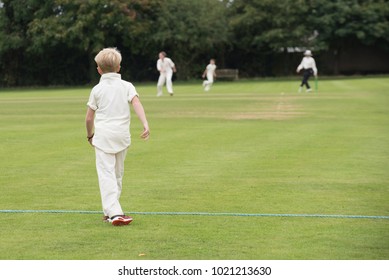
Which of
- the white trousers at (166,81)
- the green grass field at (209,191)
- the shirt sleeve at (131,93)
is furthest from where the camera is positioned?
the white trousers at (166,81)

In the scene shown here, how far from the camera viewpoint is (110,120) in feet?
29.7

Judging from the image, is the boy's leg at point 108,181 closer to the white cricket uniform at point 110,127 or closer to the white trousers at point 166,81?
the white cricket uniform at point 110,127

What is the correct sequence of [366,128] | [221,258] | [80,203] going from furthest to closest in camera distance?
1. [366,128]
2. [80,203]
3. [221,258]

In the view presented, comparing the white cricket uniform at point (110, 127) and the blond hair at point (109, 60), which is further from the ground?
the blond hair at point (109, 60)

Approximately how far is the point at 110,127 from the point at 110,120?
8 centimetres

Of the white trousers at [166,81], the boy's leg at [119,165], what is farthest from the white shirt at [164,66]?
the boy's leg at [119,165]

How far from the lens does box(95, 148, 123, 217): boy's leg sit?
907cm

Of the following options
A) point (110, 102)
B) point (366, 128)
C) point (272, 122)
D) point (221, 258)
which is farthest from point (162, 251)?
point (272, 122)

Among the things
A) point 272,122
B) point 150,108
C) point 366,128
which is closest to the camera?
point 366,128

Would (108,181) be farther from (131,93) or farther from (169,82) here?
(169,82)

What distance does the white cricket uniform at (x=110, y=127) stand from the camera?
356 inches

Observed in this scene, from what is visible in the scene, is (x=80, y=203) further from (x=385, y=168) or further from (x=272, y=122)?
(x=272, y=122)

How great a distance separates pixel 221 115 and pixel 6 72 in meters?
43.8

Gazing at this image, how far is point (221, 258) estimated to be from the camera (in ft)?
24.8
